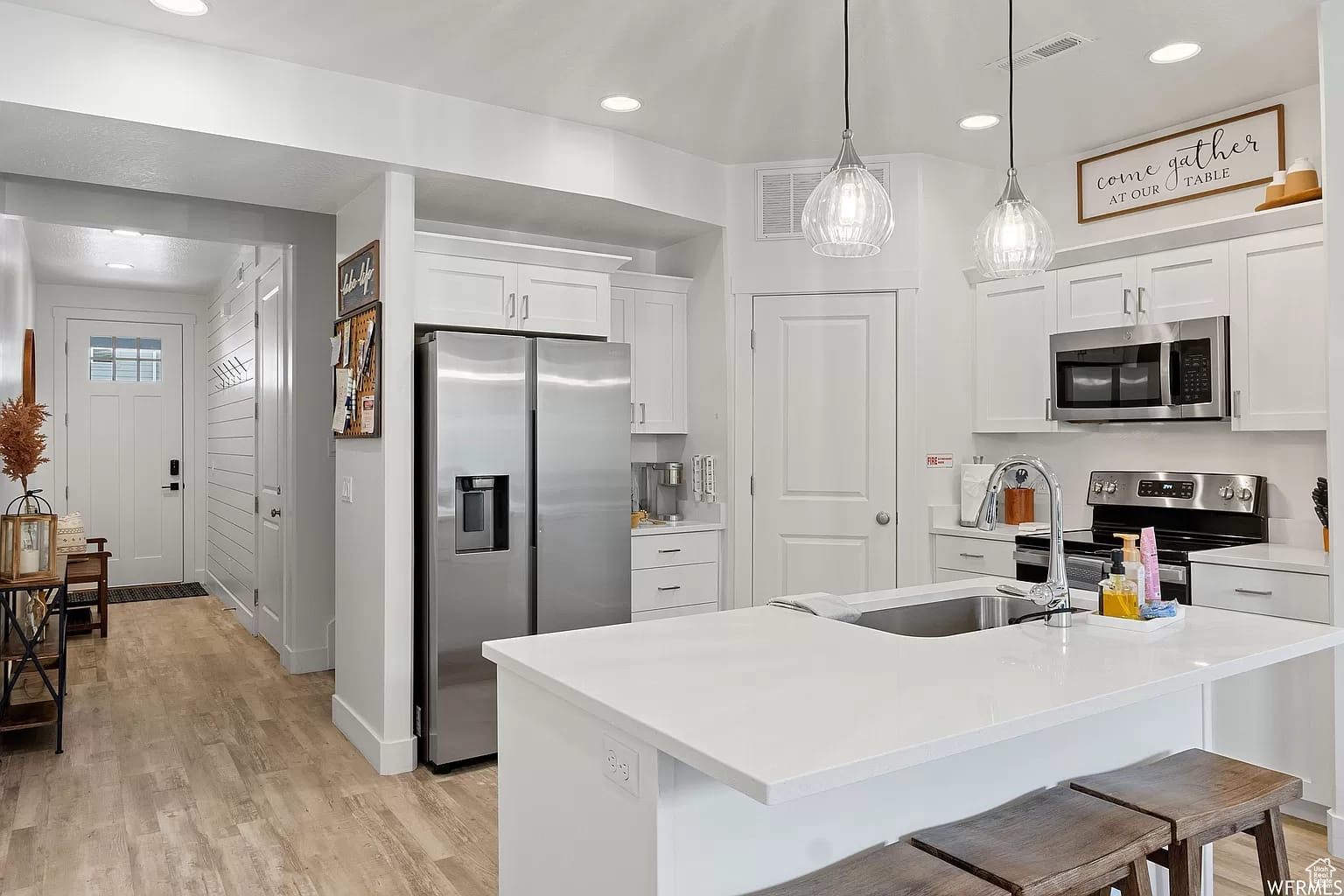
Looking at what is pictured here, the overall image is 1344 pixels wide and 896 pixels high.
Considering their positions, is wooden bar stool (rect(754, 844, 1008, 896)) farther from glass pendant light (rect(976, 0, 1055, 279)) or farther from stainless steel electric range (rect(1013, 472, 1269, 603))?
stainless steel electric range (rect(1013, 472, 1269, 603))

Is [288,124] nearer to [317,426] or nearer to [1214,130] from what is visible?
[317,426]

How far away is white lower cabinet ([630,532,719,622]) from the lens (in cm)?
416

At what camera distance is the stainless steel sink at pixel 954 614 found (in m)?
2.46

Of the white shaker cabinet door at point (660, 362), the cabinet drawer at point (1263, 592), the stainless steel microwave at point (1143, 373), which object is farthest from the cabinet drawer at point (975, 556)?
the white shaker cabinet door at point (660, 362)

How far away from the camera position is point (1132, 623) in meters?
2.09

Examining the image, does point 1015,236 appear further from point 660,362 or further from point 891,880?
point 660,362

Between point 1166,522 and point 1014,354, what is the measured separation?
3.20 feet

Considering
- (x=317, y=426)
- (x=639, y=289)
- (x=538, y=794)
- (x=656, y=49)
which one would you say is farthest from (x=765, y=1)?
(x=317, y=426)

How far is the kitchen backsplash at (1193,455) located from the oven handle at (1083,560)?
1.92 ft

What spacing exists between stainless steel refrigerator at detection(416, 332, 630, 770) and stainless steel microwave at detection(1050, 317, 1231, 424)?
1923 millimetres

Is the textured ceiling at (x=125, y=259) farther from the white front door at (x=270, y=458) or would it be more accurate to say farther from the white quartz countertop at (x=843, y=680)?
the white quartz countertop at (x=843, y=680)

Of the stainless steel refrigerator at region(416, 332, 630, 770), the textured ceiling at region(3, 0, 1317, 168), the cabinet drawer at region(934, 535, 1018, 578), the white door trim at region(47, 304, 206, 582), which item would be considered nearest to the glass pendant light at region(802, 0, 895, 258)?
the textured ceiling at region(3, 0, 1317, 168)

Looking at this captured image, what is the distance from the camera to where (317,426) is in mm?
4930

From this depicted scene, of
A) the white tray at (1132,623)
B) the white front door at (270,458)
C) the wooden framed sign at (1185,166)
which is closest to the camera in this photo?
the white tray at (1132,623)
